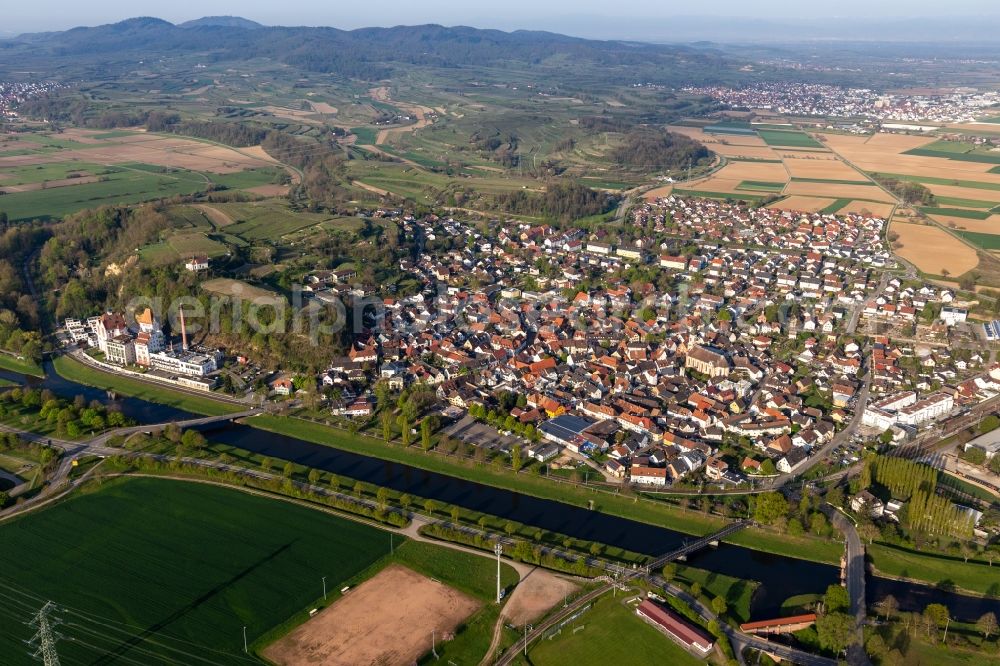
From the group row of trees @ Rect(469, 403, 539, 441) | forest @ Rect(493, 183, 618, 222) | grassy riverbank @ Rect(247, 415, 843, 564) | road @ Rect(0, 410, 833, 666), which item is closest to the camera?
road @ Rect(0, 410, 833, 666)

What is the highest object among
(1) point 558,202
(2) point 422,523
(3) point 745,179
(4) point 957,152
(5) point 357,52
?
(5) point 357,52

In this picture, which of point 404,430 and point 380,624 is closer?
point 380,624

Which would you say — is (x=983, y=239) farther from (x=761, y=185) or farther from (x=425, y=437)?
(x=425, y=437)

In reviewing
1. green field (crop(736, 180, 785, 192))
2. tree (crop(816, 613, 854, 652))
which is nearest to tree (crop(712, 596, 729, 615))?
tree (crop(816, 613, 854, 652))

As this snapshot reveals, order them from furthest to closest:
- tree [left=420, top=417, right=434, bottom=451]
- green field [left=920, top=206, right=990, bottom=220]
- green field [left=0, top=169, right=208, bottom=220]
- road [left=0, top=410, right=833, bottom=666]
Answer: green field [left=920, top=206, right=990, bottom=220] < green field [left=0, top=169, right=208, bottom=220] < tree [left=420, top=417, right=434, bottom=451] < road [left=0, top=410, right=833, bottom=666]

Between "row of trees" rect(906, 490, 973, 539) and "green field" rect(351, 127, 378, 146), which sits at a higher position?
"green field" rect(351, 127, 378, 146)

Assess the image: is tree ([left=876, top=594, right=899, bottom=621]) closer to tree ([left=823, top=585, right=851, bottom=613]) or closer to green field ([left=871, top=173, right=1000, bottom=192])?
tree ([left=823, top=585, right=851, bottom=613])

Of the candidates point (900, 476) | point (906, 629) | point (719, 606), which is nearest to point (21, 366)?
point (719, 606)

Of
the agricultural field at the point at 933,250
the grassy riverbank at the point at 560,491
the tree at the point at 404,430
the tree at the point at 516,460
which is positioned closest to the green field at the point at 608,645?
the grassy riverbank at the point at 560,491
